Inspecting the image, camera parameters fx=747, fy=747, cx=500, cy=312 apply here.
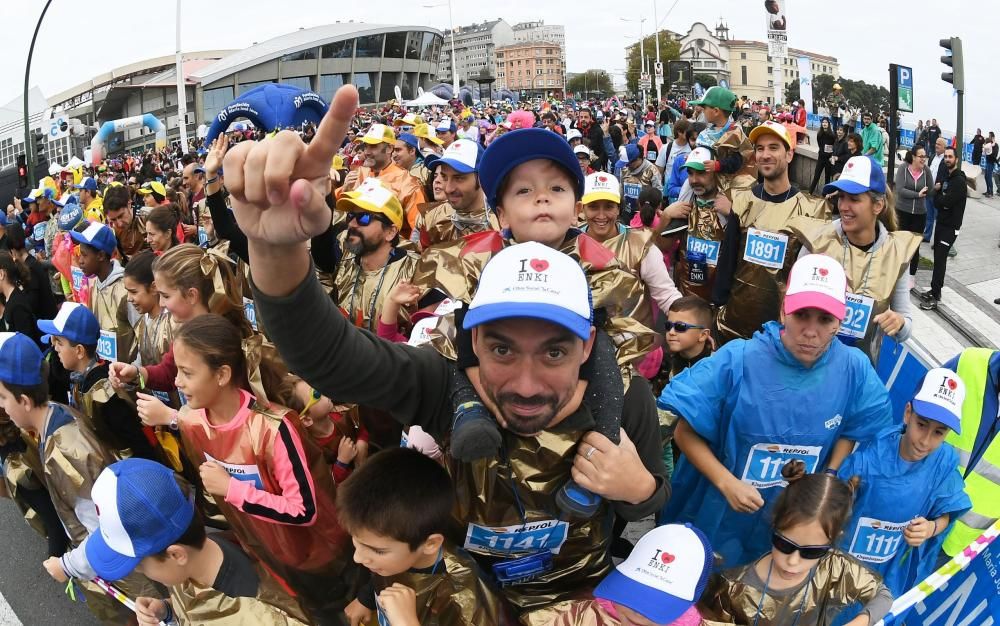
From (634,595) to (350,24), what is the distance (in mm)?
100804

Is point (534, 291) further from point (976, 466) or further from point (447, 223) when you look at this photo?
point (447, 223)

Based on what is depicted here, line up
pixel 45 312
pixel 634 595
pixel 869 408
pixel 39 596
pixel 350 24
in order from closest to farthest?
pixel 634 595, pixel 869 408, pixel 39 596, pixel 45 312, pixel 350 24

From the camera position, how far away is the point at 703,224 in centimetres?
553

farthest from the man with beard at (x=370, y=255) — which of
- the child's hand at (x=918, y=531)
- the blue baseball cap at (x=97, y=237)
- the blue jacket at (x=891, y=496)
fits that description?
the child's hand at (x=918, y=531)

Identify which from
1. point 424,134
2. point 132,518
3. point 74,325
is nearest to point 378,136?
point 424,134

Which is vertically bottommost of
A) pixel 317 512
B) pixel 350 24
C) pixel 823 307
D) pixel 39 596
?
pixel 39 596

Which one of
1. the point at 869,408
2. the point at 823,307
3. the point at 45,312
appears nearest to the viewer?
the point at 823,307

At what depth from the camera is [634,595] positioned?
203 cm

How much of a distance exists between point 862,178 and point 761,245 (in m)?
0.76

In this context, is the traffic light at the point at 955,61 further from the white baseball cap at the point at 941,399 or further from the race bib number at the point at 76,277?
the race bib number at the point at 76,277

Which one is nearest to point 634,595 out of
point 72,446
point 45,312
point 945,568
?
point 945,568

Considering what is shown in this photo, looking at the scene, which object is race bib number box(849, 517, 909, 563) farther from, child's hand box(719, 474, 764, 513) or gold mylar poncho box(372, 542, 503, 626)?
gold mylar poncho box(372, 542, 503, 626)

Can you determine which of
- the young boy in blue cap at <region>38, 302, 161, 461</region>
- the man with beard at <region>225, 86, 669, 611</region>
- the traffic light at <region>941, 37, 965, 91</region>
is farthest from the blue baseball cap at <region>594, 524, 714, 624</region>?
the traffic light at <region>941, 37, 965, 91</region>

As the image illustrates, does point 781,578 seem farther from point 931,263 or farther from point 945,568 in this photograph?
point 931,263
